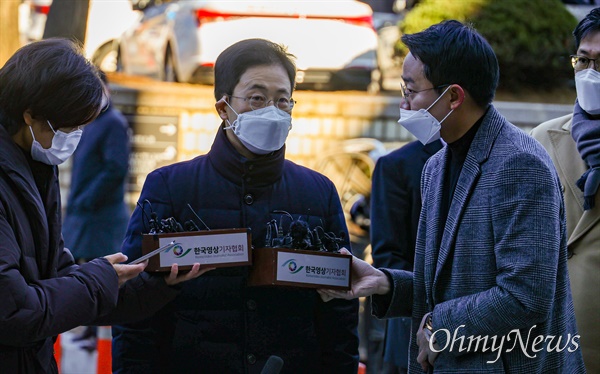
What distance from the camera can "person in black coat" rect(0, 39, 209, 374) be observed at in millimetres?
2727

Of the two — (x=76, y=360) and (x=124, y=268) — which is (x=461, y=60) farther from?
(x=76, y=360)

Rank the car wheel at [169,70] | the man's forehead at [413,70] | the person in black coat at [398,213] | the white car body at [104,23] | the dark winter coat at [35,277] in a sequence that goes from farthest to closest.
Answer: the white car body at [104,23] < the car wheel at [169,70] < the person in black coat at [398,213] < the man's forehead at [413,70] < the dark winter coat at [35,277]

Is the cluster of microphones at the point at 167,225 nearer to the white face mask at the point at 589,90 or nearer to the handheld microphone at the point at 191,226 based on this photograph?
the handheld microphone at the point at 191,226

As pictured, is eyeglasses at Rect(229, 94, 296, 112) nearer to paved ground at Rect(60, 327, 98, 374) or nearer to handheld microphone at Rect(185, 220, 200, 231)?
handheld microphone at Rect(185, 220, 200, 231)

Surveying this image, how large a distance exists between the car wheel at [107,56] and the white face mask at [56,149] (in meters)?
9.44

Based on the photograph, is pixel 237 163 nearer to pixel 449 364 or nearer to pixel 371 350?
pixel 449 364

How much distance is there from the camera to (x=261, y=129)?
11.0 feet

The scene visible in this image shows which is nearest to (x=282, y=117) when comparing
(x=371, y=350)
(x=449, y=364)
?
(x=449, y=364)

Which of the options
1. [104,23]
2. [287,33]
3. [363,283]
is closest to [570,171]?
[363,283]

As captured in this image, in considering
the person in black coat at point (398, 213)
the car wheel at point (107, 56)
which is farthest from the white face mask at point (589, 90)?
the car wheel at point (107, 56)

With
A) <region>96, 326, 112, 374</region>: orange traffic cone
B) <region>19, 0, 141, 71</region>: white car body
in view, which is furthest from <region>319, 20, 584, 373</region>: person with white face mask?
<region>19, 0, 141, 71</region>: white car body

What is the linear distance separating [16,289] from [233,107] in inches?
42.3

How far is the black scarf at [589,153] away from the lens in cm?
386

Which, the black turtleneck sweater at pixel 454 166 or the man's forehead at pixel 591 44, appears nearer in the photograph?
the black turtleneck sweater at pixel 454 166
